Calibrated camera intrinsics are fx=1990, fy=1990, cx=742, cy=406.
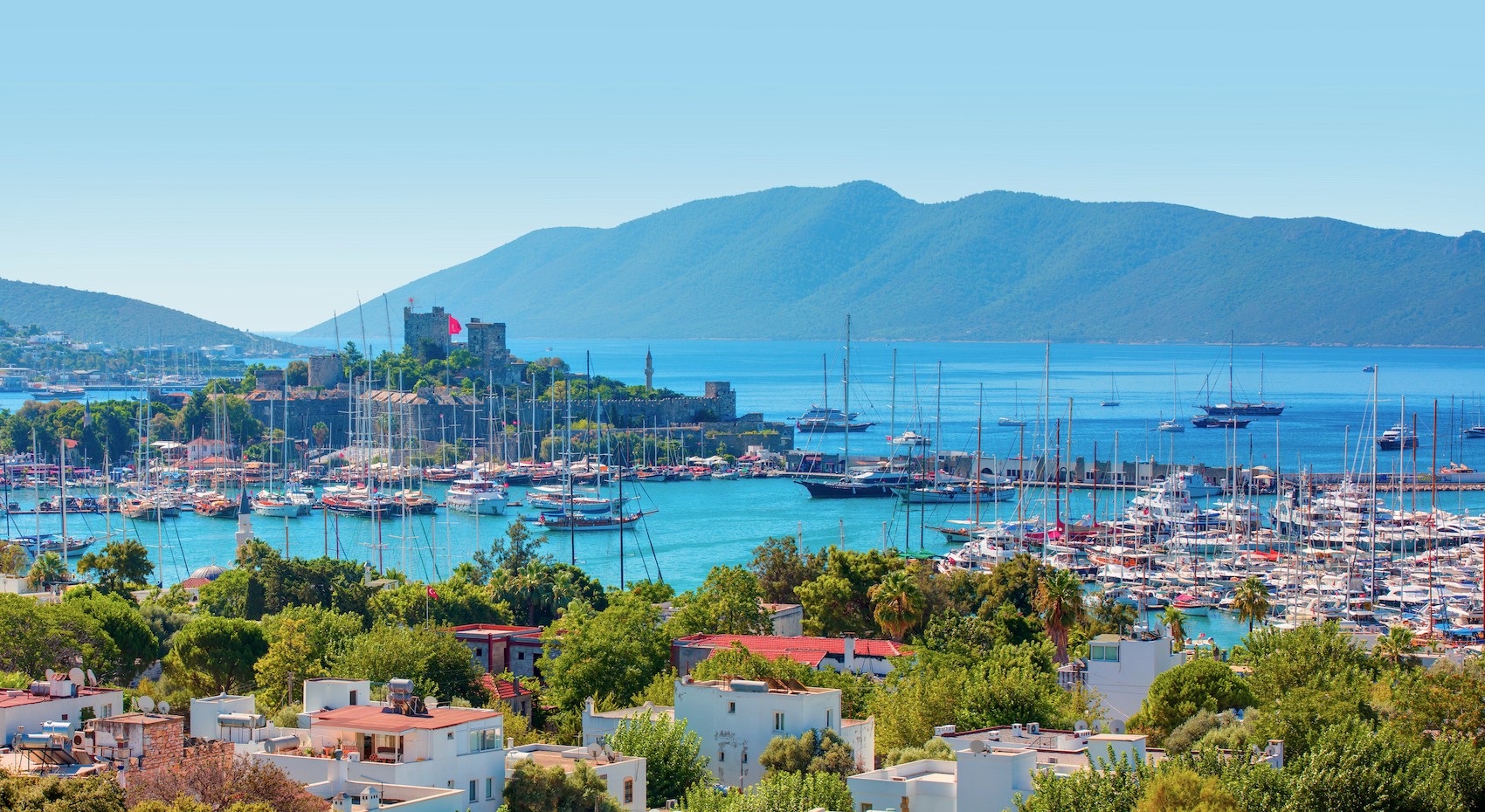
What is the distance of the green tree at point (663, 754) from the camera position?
24.7 m

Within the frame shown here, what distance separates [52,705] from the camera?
77.7 feet

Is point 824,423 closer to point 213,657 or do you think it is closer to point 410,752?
point 213,657

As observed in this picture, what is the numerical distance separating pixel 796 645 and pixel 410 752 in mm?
16261

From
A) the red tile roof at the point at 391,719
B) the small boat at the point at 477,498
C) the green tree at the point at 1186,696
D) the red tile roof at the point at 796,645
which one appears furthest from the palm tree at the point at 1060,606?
the small boat at the point at 477,498

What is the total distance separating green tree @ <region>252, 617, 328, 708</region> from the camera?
3294cm

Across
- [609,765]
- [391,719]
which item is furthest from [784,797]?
[391,719]

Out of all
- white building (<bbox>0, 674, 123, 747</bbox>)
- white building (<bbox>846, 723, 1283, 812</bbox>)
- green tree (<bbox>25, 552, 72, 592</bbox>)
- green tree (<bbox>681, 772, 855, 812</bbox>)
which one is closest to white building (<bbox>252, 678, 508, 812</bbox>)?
green tree (<bbox>681, 772, 855, 812</bbox>)

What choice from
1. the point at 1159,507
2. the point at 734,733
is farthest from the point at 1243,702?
the point at 1159,507

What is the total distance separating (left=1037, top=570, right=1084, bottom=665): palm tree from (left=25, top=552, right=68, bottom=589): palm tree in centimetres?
2220

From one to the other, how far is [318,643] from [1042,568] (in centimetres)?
2033

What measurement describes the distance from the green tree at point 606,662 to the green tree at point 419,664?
1.42 m

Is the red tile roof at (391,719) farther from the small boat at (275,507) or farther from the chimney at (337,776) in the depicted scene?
the small boat at (275,507)

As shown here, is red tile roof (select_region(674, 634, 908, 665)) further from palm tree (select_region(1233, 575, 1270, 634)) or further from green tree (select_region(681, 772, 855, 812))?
green tree (select_region(681, 772, 855, 812))

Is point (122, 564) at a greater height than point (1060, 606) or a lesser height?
lesser
